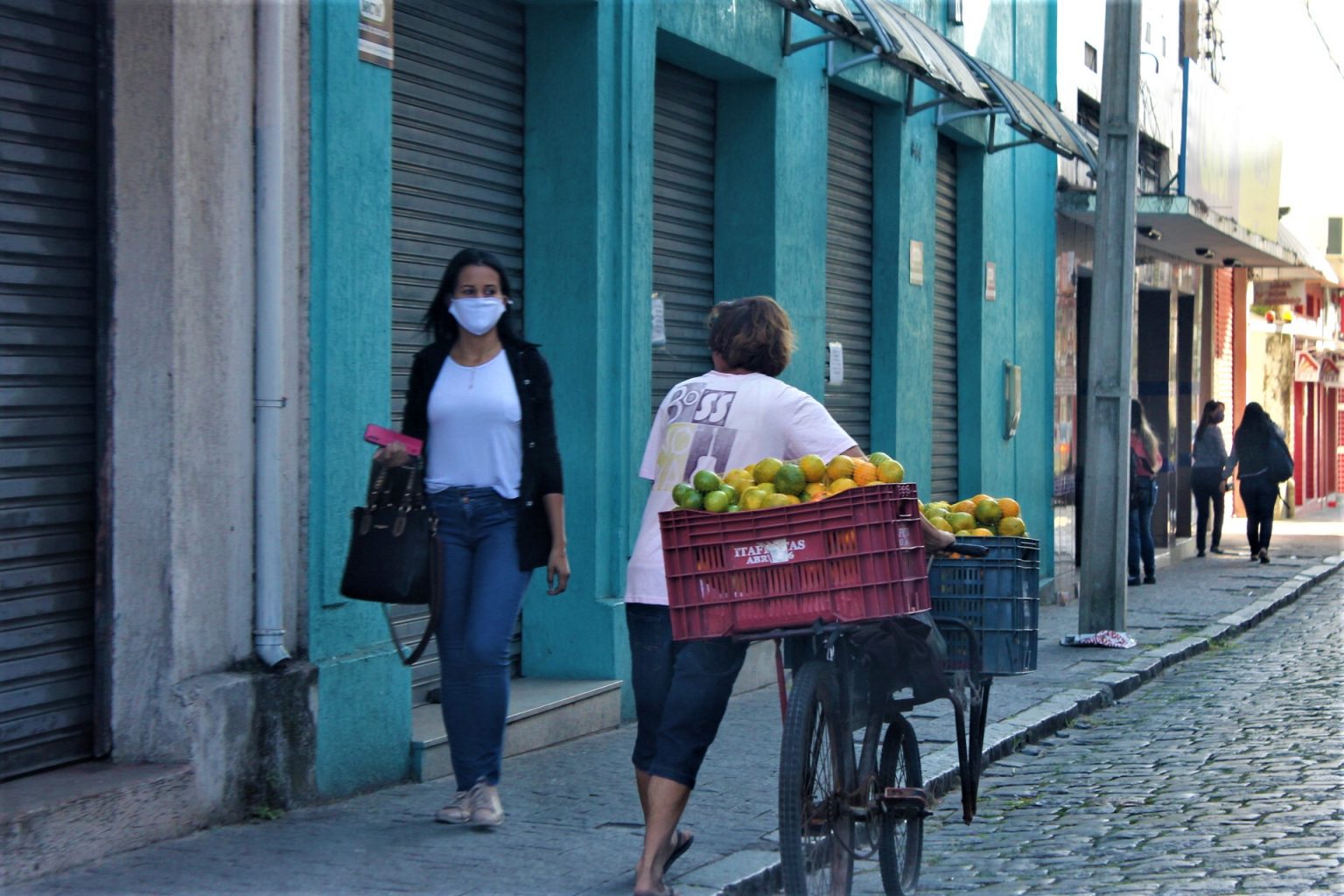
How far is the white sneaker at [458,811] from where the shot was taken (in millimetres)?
5840

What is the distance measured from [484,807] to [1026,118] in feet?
27.9

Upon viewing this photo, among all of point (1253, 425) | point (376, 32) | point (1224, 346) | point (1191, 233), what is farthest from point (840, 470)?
point (1224, 346)

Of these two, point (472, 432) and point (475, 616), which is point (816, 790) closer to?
point (475, 616)

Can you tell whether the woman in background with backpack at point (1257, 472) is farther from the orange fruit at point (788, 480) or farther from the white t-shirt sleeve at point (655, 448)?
the orange fruit at point (788, 480)

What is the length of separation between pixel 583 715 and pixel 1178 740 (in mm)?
3027

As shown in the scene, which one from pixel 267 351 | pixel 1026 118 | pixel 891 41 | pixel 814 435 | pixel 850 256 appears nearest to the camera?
pixel 814 435

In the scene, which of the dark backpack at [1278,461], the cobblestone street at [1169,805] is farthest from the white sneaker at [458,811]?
the dark backpack at [1278,461]

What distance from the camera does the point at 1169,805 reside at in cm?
694

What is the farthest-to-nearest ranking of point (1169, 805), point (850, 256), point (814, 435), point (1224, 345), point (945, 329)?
point (1224, 345)
point (945, 329)
point (850, 256)
point (1169, 805)
point (814, 435)

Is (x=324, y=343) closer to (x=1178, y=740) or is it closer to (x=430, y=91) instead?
(x=430, y=91)

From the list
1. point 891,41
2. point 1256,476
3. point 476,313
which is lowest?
point 1256,476

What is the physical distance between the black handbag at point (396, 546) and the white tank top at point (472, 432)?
0.12 meters

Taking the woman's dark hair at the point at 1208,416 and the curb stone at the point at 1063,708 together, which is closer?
the curb stone at the point at 1063,708

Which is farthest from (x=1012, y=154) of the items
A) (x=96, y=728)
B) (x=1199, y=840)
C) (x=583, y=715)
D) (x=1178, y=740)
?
(x=96, y=728)
